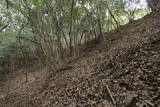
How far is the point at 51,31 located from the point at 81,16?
2152mm

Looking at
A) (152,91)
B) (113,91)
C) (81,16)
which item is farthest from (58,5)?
(152,91)

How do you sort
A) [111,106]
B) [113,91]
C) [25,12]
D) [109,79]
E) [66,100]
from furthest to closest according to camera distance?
[25,12], [66,100], [109,79], [113,91], [111,106]

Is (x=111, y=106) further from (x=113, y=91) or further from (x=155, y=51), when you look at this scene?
(x=155, y=51)

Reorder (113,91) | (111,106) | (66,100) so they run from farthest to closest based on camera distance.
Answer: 1. (66,100)
2. (113,91)
3. (111,106)

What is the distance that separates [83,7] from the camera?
7.08m

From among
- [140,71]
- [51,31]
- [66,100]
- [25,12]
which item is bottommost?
[66,100]

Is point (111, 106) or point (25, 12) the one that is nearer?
point (111, 106)

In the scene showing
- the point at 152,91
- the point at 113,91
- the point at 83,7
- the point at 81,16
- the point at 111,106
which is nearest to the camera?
the point at 152,91

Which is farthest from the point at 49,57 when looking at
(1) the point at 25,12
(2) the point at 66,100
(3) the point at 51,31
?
(2) the point at 66,100

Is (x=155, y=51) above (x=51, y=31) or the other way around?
the other way around

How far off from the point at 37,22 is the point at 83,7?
240 centimetres

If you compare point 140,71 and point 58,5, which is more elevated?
point 58,5

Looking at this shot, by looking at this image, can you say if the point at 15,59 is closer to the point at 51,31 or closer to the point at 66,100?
the point at 51,31

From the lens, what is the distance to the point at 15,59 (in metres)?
12.1
